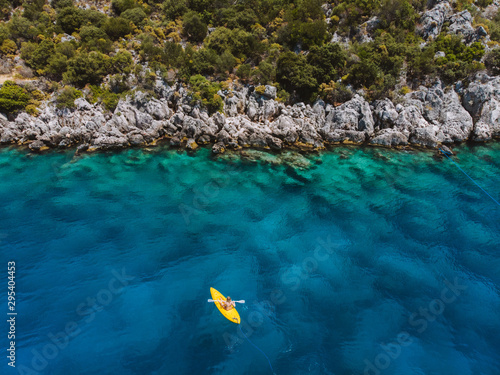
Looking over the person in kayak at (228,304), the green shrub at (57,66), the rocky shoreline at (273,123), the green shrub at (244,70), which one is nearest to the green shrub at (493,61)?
the rocky shoreline at (273,123)

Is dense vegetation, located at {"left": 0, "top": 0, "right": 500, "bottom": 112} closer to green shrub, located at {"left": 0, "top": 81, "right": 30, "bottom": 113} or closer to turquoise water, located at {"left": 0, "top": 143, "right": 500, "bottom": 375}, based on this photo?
green shrub, located at {"left": 0, "top": 81, "right": 30, "bottom": 113}

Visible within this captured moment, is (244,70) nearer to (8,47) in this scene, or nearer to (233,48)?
(233,48)

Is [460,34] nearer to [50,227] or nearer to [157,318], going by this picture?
[157,318]

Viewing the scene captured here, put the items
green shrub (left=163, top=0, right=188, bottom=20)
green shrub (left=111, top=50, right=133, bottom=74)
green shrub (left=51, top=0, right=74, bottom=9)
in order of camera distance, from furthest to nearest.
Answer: green shrub (left=163, top=0, right=188, bottom=20), green shrub (left=51, top=0, right=74, bottom=9), green shrub (left=111, top=50, right=133, bottom=74)

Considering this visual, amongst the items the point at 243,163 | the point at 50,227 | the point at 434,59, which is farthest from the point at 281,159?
the point at 434,59

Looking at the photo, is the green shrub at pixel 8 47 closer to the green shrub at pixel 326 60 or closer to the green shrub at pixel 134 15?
the green shrub at pixel 134 15

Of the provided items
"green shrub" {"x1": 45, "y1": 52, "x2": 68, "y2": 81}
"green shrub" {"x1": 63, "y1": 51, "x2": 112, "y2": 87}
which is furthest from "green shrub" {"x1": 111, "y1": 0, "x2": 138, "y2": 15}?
"green shrub" {"x1": 45, "y1": 52, "x2": 68, "y2": 81}
